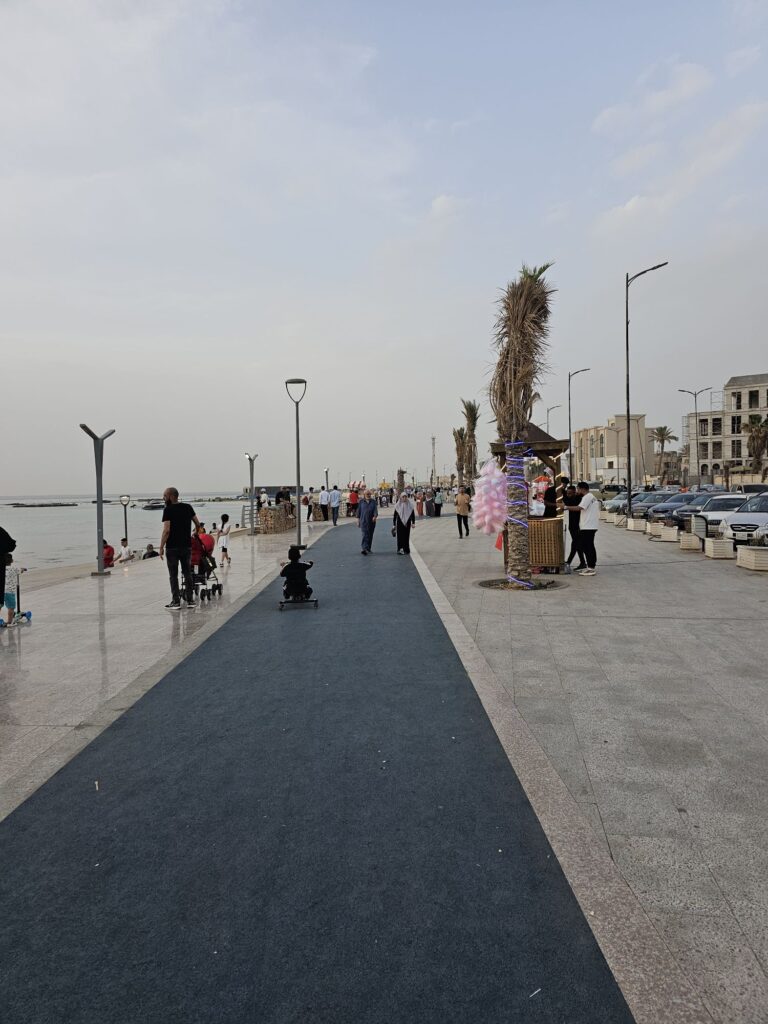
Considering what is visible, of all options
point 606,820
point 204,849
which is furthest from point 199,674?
point 606,820

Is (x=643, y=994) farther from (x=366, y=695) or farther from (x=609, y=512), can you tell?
(x=609, y=512)

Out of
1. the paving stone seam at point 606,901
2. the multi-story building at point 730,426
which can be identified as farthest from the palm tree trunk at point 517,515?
the multi-story building at point 730,426

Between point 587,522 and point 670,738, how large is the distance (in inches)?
349

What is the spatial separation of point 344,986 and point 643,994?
1.05 meters

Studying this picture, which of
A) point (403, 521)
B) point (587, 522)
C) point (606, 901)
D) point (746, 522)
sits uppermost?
point (587, 522)

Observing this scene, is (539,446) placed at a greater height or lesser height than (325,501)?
greater

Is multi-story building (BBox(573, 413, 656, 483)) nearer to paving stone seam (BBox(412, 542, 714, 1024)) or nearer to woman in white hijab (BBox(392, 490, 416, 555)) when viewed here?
woman in white hijab (BBox(392, 490, 416, 555))

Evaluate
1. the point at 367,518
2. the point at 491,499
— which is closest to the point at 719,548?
the point at 491,499

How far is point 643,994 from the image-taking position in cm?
234

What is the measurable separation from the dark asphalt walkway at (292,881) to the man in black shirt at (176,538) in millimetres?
→ 4889

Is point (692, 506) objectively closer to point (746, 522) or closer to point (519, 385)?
point (746, 522)

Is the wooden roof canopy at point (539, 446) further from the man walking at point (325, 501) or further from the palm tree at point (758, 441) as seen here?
the palm tree at point (758, 441)

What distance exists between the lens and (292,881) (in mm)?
3006

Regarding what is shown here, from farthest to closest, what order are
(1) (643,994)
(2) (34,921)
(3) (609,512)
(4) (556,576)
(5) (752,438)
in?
(5) (752,438) → (3) (609,512) → (4) (556,576) → (2) (34,921) → (1) (643,994)
